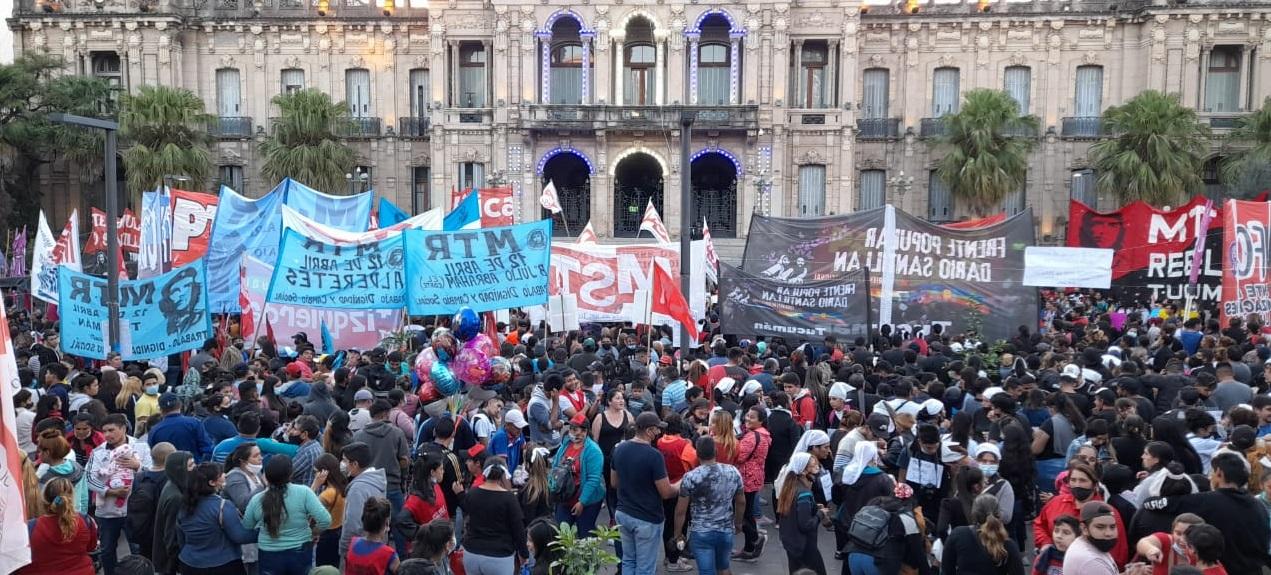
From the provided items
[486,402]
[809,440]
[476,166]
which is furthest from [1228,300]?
[476,166]

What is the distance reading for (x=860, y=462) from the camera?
7.72m

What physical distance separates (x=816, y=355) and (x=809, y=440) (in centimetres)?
638

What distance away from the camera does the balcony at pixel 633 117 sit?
A: 3528 cm

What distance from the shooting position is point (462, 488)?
8.16 meters

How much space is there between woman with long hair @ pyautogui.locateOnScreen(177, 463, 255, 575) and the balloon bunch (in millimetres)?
2687

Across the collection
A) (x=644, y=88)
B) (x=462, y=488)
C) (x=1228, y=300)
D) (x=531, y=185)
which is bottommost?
(x=462, y=488)

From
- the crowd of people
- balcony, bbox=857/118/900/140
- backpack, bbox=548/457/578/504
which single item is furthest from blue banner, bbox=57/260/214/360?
balcony, bbox=857/118/900/140

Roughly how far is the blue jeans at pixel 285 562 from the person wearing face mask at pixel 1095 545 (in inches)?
194

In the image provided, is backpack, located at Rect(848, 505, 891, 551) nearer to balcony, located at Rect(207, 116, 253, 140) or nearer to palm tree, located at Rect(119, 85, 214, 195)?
palm tree, located at Rect(119, 85, 214, 195)

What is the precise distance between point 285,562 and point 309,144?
31.4 m

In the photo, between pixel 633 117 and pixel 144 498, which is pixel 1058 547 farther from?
pixel 633 117

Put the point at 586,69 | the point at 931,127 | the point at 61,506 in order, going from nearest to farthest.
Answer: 1. the point at 61,506
2. the point at 586,69
3. the point at 931,127

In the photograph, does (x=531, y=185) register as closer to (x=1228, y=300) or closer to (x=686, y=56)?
(x=686, y=56)

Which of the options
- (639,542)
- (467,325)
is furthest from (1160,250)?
(639,542)
